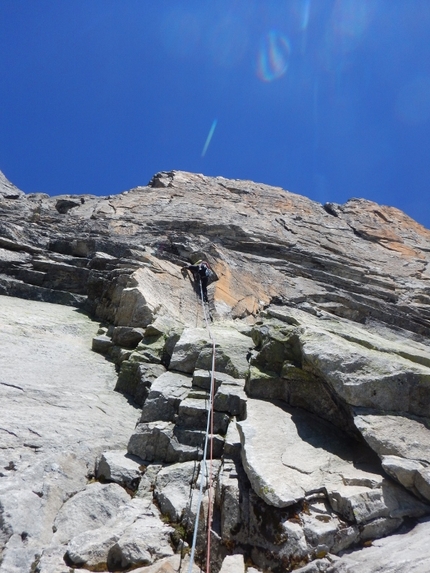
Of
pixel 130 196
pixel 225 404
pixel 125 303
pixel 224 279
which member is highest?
pixel 130 196

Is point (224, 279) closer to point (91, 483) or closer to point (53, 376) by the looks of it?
point (53, 376)

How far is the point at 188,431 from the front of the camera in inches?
321

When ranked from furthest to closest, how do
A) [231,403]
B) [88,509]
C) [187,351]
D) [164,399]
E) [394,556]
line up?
[187,351] → [164,399] → [231,403] → [88,509] → [394,556]

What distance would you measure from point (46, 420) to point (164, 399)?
2.42 m

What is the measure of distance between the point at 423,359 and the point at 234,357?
455 cm

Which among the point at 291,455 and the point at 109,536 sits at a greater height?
the point at 291,455

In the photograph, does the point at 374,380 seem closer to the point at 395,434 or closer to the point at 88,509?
the point at 395,434

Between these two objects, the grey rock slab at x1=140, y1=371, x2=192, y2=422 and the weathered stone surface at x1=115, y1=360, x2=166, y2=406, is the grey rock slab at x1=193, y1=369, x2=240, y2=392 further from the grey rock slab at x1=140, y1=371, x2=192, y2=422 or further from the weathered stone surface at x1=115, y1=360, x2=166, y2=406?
the weathered stone surface at x1=115, y1=360, x2=166, y2=406

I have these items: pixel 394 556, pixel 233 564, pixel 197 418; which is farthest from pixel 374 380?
pixel 233 564

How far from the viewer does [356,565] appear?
Result: 4.95 meters

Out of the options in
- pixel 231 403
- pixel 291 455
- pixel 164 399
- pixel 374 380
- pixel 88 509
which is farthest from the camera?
pixel 164 399

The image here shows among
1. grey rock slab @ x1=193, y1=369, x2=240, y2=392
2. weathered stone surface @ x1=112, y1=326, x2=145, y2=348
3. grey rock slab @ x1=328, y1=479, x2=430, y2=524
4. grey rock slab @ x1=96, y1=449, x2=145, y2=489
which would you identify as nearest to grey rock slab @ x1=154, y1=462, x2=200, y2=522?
grey rock slab @ x1=96, y1=449, x2=145, y2=489

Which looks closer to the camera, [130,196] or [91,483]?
[91,483]

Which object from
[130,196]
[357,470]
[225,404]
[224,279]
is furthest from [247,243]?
[357,470]
